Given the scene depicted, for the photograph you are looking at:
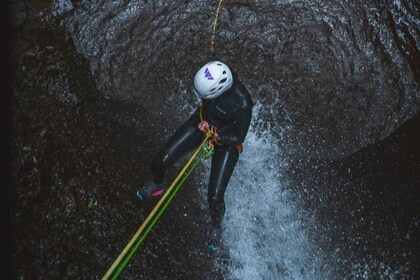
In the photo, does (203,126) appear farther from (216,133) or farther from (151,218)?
(151,218)

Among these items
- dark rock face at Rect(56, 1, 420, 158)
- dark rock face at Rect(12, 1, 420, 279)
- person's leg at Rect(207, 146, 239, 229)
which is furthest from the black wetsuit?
dark rock face at Rect(56, 1, 420, 158)

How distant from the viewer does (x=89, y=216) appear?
471 centimetres

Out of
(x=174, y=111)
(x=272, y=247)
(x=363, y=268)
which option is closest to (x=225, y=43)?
(x=174, y=111)

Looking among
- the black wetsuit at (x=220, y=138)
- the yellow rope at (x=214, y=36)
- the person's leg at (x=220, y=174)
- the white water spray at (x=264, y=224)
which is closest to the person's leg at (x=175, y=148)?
the black wetsuit at (x=220, y=138)

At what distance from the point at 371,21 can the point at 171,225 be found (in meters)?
4.46

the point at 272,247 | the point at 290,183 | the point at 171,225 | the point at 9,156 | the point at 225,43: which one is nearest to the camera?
the point at 9,156

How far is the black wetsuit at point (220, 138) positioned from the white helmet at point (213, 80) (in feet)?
0.50

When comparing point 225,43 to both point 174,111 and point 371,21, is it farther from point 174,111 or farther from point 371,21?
point 371,21

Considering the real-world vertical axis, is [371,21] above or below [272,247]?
above

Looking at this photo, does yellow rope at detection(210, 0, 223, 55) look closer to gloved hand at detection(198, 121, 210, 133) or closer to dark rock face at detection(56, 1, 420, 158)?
dark rock face at detection(56, 1, 420, 158)

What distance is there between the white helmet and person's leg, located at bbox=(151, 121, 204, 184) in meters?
0.59

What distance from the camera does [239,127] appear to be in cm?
447

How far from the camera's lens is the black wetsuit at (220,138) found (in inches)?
175

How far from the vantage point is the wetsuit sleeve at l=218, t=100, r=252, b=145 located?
14.5 ft
